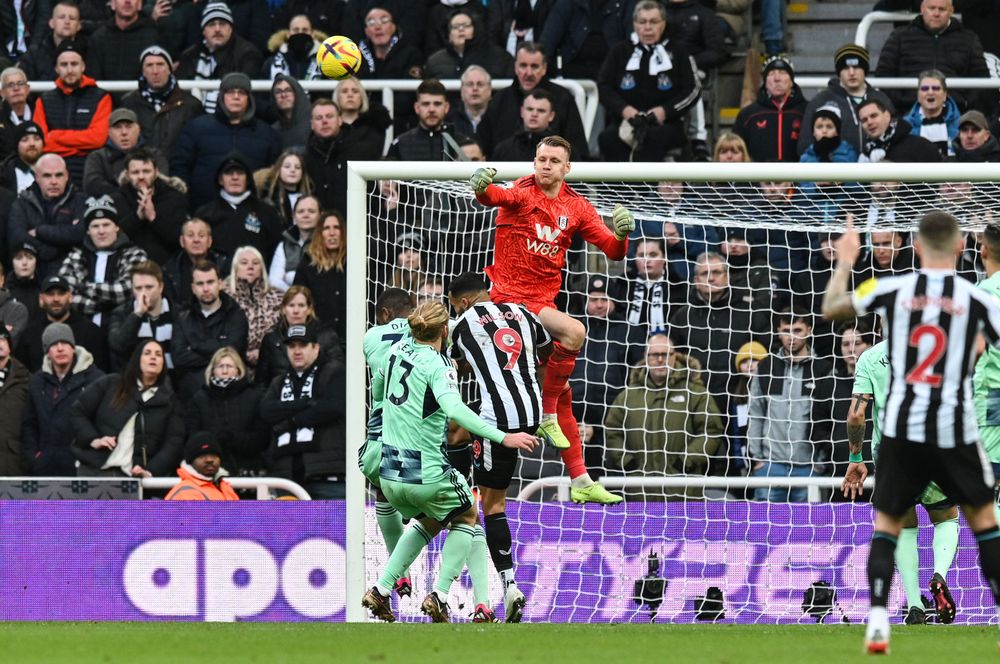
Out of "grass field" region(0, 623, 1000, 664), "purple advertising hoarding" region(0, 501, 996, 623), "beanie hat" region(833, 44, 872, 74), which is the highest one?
"beanie hat" region(833, 44, 872, 74)

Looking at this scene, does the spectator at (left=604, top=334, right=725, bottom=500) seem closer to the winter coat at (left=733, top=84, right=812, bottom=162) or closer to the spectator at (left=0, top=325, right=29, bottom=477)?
the winter coat at (left=733, top=84, right=812, bottom=162)

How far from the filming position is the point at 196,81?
1716cm

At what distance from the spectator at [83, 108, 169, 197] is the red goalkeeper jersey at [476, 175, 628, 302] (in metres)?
5.89

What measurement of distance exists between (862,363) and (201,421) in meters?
5.48

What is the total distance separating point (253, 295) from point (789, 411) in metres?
4.55

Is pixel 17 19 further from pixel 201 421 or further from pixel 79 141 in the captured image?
pixel 201 421

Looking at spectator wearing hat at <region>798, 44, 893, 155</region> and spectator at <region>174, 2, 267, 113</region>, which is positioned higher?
spectator at <region>174, 2, 267, 113</region>

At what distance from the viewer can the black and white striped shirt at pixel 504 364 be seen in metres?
10.6

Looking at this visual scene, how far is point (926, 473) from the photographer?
8.05 meters

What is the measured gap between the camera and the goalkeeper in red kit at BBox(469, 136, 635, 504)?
10.7 meters

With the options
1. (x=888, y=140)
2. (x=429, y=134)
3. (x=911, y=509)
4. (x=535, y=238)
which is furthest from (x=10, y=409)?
(x=888, y=140)

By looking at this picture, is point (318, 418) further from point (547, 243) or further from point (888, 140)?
point (888, 140)

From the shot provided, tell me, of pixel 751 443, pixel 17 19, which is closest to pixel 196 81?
pixel 17 19

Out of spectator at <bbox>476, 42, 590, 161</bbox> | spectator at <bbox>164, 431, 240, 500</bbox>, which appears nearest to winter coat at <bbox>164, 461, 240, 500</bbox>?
spectator at <bbox>164, 431, 240, 500</bbox>
